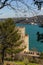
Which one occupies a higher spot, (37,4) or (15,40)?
(37,4)

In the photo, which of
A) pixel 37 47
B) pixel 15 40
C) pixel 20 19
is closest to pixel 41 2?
pixel 20 19

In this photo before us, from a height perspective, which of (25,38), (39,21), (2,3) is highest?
(2,3)

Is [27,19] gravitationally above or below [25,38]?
above

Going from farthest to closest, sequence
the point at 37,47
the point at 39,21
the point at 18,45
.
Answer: the point at 37,47
the point at 18,45
the point at 39,21

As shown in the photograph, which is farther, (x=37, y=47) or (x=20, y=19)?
(x=37, y=47)

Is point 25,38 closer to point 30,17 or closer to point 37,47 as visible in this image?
point 37,47

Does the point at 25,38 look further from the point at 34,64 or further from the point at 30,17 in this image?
the point at 30,17

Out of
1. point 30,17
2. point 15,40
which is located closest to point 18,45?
point 15,40

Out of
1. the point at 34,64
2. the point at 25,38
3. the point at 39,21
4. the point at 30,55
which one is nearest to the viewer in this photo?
the point at 39,21

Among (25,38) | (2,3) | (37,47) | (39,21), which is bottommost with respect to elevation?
(37,47)
